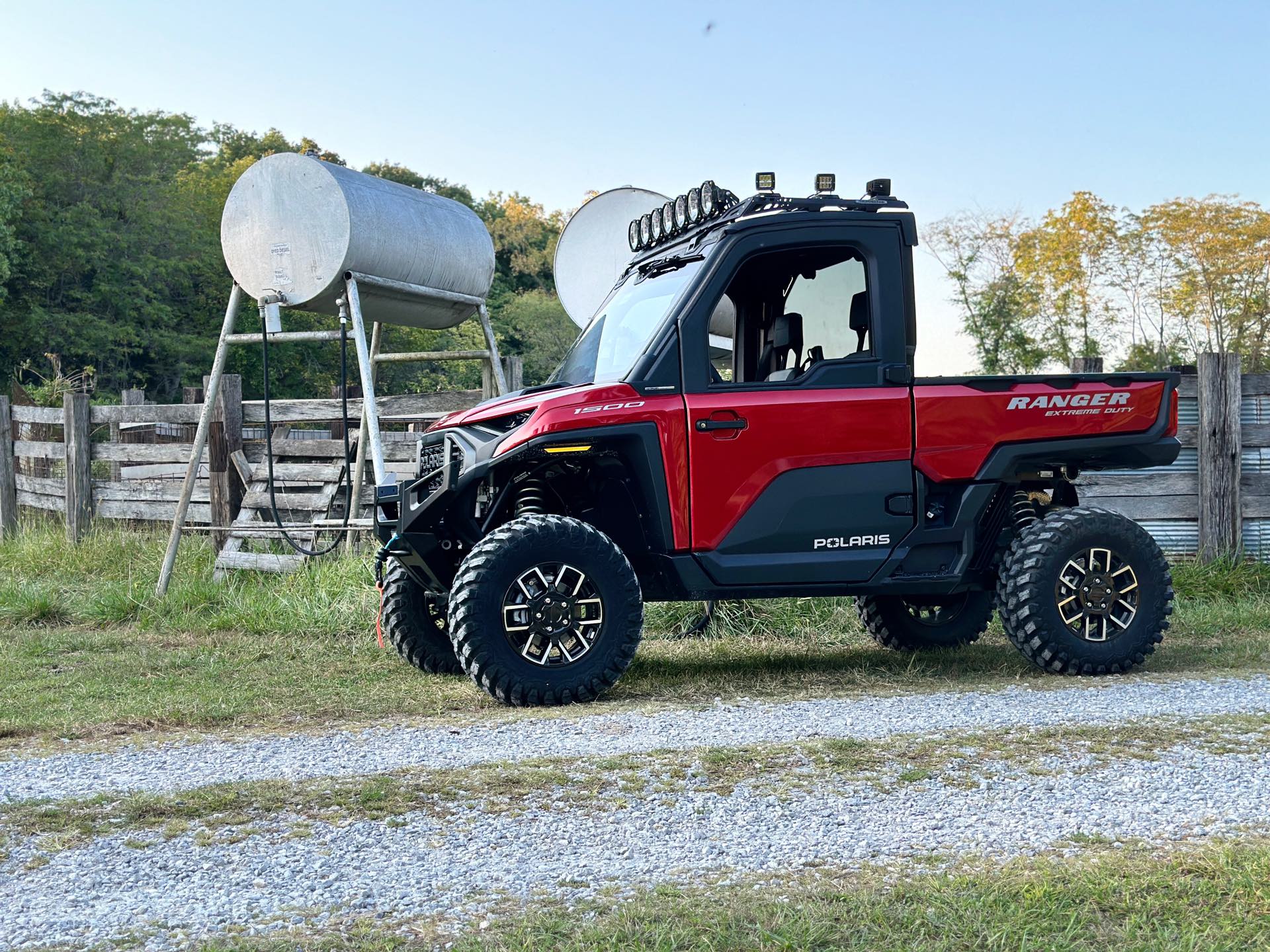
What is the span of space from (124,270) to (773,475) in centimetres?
4344

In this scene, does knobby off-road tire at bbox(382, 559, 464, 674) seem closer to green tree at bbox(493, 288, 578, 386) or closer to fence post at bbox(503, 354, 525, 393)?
fence post at bbox(503, 354, 525, 393)

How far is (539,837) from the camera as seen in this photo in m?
3.93

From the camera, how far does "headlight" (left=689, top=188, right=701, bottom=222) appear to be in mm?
7078

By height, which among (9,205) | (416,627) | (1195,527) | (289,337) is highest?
(9,205)

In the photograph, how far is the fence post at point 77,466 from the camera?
44.9 ft

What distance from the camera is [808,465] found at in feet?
21.4

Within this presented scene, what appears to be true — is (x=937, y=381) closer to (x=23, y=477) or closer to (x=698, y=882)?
(x=698, y=882)

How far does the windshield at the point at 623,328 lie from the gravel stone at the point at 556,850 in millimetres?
2940

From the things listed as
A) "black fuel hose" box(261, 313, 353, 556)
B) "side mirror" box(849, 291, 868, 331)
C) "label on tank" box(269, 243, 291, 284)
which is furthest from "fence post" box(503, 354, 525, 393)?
"side mirror" box(849, 291, 868, 331)

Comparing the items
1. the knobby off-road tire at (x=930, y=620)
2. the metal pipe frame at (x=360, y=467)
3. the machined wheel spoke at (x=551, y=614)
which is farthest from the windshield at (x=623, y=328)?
the metal pipe frame at (x=360, y=467)

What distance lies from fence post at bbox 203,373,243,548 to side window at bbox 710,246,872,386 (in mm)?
6249

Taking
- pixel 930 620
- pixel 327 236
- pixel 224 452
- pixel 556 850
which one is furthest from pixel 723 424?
pixel 224 452

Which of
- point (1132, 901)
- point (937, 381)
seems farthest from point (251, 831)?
point (937, 381)

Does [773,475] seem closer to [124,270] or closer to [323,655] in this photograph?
[323,655]
